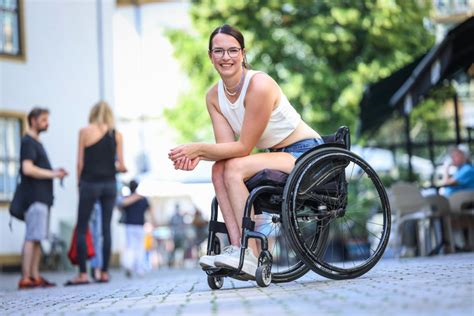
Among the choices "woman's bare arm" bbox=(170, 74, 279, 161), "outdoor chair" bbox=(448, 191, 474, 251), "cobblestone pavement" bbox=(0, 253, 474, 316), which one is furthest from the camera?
"outdoor chair" bbox=(448, 191, 474, 251)

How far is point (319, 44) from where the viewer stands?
96.2 feet

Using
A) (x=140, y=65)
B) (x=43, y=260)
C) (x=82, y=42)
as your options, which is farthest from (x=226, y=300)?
(x=140, y=65)

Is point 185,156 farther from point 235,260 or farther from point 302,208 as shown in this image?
point 302,208

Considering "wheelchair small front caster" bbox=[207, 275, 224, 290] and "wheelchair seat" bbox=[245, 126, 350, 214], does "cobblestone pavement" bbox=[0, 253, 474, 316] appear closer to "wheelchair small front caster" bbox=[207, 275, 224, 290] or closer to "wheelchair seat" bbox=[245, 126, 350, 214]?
"wheelchair small front caster" bbox=[207, 275, 224, 290]

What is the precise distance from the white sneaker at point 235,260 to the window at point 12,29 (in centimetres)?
1867

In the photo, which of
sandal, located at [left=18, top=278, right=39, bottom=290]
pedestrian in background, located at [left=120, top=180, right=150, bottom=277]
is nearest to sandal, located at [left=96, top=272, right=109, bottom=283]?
sandal, located at [left=18, top=278, right=39, bottom=290]

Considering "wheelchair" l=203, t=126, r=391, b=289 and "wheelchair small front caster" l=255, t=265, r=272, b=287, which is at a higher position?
"wheelchair" l=203, t=126, r=391, b=289

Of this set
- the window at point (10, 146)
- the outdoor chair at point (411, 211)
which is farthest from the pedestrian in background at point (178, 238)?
the outdoor chair at point (411, 211)

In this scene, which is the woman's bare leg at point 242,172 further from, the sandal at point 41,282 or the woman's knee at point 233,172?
the sandal at point 41,282

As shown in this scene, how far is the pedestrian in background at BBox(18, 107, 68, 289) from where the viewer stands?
1248 centimetres

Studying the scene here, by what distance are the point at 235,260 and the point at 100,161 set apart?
20.4 feet

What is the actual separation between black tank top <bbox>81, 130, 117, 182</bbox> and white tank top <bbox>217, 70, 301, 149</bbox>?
541cm

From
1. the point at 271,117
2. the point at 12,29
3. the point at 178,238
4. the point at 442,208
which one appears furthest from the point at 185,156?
the point at 178,238

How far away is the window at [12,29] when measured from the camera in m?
24.8
